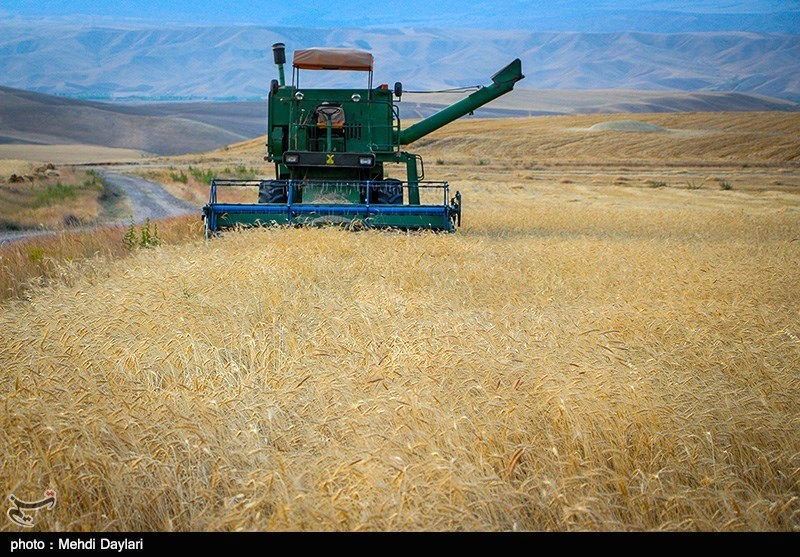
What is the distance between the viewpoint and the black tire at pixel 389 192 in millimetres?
14781

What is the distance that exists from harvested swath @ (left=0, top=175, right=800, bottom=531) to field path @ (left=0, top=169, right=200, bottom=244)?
11.6 meters

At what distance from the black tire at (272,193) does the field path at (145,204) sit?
5042mm

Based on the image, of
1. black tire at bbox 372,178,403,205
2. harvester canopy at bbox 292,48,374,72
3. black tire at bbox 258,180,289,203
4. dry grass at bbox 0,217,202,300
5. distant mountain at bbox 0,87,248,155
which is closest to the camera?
dry grass at bbox 0,217,202,300

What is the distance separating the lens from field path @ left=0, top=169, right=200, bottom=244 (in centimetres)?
1832

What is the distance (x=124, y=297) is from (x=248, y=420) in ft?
10.2

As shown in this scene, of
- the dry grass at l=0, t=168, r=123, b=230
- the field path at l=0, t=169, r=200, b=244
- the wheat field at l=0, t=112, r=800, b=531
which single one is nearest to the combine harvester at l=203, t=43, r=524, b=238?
the dry grass at l=0, t=168, r=123, b=230

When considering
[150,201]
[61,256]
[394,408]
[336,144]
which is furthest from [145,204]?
[394,408]

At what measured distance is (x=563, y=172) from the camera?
4697 centimetres

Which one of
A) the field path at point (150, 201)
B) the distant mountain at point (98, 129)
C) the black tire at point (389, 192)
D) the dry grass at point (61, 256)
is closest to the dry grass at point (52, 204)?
the field path at point (150, 201)

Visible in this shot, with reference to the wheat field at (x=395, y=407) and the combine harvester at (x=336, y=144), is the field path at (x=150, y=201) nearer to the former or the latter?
the combine harvester at (x=336, y=144)

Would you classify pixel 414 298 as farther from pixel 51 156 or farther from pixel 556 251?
pixel 51 156

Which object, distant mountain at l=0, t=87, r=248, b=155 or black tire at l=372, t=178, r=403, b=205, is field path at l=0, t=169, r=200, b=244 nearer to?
black tire at l=372, t=178, r=403, b=205

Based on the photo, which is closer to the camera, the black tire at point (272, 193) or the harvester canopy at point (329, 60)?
the black tire at point (272, 193)
